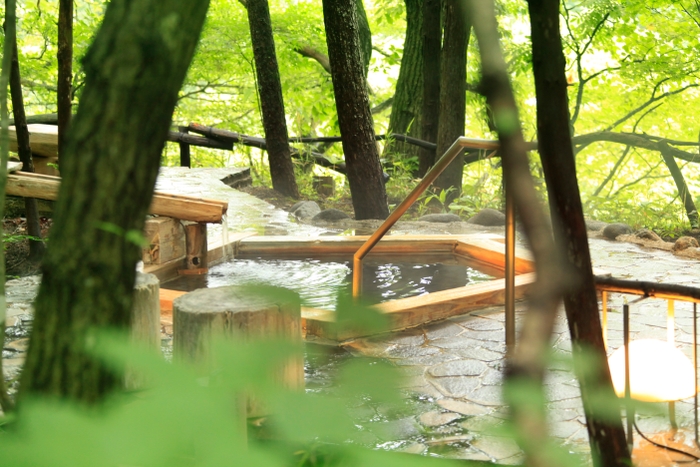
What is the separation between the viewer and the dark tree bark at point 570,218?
0.92 metres

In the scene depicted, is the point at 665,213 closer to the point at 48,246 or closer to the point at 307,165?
the point at 307,165

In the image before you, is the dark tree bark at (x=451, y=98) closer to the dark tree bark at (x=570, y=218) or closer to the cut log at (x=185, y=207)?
the cut log at (x=185, y=207)

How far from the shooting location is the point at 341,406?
578mm

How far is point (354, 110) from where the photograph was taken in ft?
31.0

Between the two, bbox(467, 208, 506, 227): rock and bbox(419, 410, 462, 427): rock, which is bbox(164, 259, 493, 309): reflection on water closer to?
bbox(419, 410, 462, 427): rock

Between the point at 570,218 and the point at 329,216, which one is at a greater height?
the point at 570,218

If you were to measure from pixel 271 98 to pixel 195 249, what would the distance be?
5.36 metres

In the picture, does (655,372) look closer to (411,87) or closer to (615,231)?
(615,231)

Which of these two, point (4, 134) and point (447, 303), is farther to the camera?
point (447, 303)

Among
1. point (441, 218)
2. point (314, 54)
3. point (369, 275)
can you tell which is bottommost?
point (369, 275)

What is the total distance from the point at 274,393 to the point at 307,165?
40.0 ft

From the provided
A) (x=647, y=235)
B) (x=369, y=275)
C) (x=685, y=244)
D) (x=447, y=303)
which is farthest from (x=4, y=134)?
(x=647, y=235)

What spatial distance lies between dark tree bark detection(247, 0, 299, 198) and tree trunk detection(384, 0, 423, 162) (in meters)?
1.83

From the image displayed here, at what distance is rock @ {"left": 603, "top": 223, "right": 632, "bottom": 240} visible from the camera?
348 inches
